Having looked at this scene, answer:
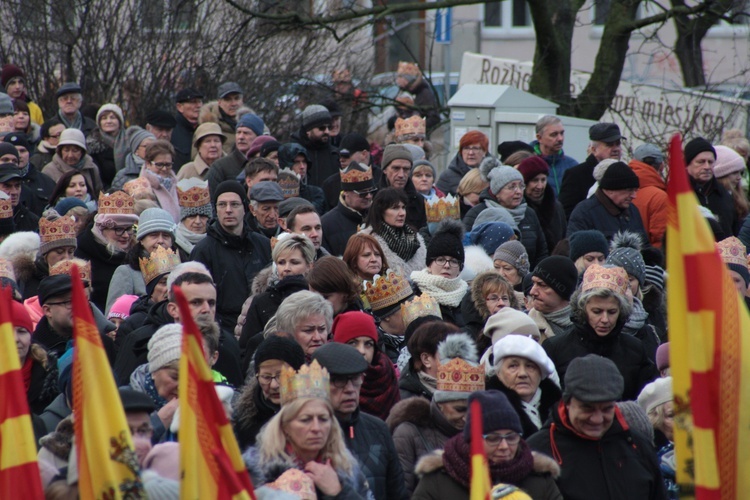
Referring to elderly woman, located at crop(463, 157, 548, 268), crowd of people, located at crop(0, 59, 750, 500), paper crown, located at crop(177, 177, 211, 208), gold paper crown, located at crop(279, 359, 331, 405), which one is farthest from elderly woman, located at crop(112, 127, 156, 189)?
gold paper crown, located at crop(279, 359, 331, 405)

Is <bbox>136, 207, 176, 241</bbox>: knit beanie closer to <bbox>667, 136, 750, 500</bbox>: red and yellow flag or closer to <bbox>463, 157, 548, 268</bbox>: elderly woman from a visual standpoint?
<bbox>463, 157, 548, 268</bbox>: elderly woman

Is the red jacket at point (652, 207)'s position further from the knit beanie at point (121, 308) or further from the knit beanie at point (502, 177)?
the knit beanie at point (121, 308)

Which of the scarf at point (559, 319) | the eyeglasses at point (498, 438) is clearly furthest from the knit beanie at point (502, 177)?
the eyeglasses at point (498, 438)

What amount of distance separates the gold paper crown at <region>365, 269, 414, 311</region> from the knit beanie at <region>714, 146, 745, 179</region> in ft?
15.6

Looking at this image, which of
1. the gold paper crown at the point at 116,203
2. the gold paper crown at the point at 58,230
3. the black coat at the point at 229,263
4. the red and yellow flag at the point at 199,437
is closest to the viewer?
the red and yellow flag at the point at 199,437

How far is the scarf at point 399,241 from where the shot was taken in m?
8.99

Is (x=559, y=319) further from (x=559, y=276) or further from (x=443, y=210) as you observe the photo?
(x=443, y=210)

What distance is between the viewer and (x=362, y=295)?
793 centimetres

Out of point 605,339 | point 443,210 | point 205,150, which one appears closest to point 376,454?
point 605,339

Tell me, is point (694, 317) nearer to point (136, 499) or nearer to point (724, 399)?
point (724, 399)

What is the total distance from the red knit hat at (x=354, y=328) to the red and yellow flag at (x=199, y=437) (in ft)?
7.81

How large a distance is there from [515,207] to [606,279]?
278 cm

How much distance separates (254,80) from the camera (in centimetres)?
1650

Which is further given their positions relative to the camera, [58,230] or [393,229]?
[393,229]
